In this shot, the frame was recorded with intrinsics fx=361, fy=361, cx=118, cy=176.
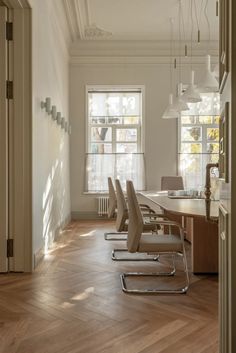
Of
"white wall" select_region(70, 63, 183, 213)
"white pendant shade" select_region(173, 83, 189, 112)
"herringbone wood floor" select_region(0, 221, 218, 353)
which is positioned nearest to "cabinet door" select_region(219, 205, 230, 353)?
"herringbone wood floor" select_region(0, 221, 218, 353)

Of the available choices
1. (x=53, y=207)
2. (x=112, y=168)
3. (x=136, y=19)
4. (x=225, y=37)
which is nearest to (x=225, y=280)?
(x=225, y=37)

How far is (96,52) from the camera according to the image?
731 cm

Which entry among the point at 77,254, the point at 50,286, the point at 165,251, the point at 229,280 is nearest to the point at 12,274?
the point at 50,286

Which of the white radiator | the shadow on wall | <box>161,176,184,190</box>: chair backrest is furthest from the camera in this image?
the white radiator

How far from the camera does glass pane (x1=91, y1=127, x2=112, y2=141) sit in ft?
24.4

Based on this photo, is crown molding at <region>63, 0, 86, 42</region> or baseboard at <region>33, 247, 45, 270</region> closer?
baseboard at <region>33, 247, 45, 270</region>

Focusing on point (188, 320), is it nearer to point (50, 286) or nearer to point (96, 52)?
point (50, 286)

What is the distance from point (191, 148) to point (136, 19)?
268 cm

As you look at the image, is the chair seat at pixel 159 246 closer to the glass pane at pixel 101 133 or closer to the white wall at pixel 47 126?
the white wall at pixel 47 126

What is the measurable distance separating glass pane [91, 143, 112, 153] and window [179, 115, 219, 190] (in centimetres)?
147

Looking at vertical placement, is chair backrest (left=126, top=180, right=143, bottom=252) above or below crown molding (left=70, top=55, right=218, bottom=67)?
below

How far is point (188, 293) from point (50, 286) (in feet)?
3.56

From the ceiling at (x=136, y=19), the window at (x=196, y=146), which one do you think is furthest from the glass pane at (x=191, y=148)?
the ceiling at (x=136, y=19)

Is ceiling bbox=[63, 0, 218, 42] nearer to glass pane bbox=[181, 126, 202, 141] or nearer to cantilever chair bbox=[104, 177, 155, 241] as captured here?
glass pane bbox=[181, 126, 202, 141]
